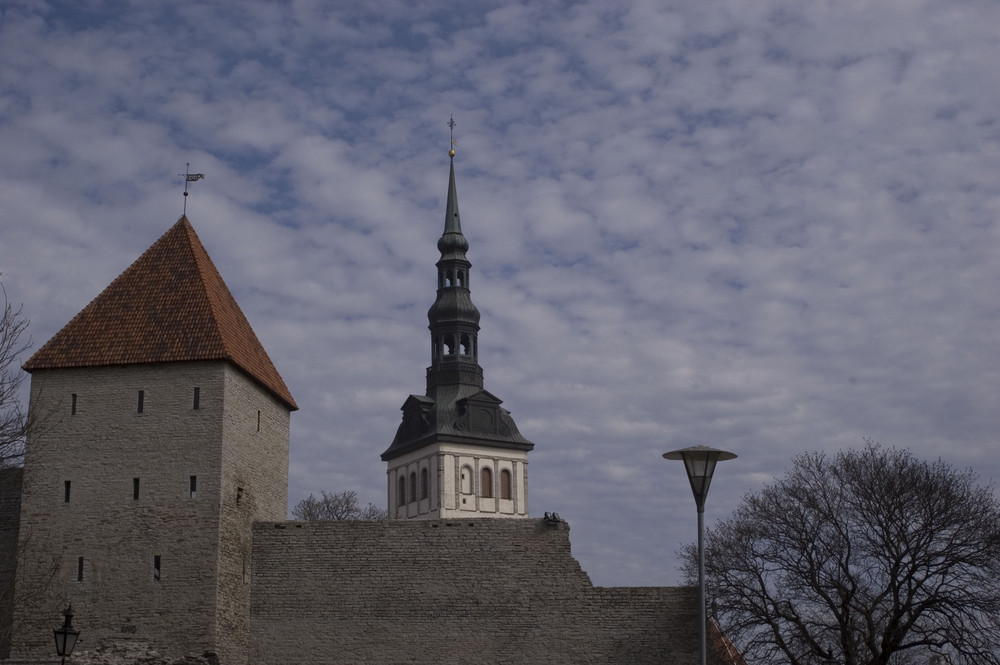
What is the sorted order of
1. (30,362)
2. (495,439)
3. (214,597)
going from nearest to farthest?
(214,597)
(30,362)
(495,439)

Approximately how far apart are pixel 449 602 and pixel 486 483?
42.5 m

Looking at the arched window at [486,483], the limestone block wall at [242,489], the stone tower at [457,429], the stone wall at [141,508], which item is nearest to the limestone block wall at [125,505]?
the stone wall at [141,508]

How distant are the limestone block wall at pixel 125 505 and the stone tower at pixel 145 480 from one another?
0.07 ft

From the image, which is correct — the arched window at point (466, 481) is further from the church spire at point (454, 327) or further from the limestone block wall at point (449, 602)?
the limestone block wall at point (449, 602)

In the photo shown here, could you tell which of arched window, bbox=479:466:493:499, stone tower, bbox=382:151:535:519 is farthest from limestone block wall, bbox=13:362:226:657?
arched window, bbox=479:466:493:499

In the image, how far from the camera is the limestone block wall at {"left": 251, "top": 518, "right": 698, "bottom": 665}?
2342 cm

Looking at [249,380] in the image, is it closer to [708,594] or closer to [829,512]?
[708,594]

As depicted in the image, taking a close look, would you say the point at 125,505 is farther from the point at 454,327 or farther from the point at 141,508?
the point at 454,327

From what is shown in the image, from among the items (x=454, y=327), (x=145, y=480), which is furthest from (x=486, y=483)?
(x=145, y=480)

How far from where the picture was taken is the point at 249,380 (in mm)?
25109

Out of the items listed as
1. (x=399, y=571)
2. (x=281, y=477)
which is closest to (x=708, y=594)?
(x=399, y=571)

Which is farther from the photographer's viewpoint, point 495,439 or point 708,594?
point 495,439

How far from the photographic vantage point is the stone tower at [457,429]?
6412 cm

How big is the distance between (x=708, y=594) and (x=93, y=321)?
43.5 feet
